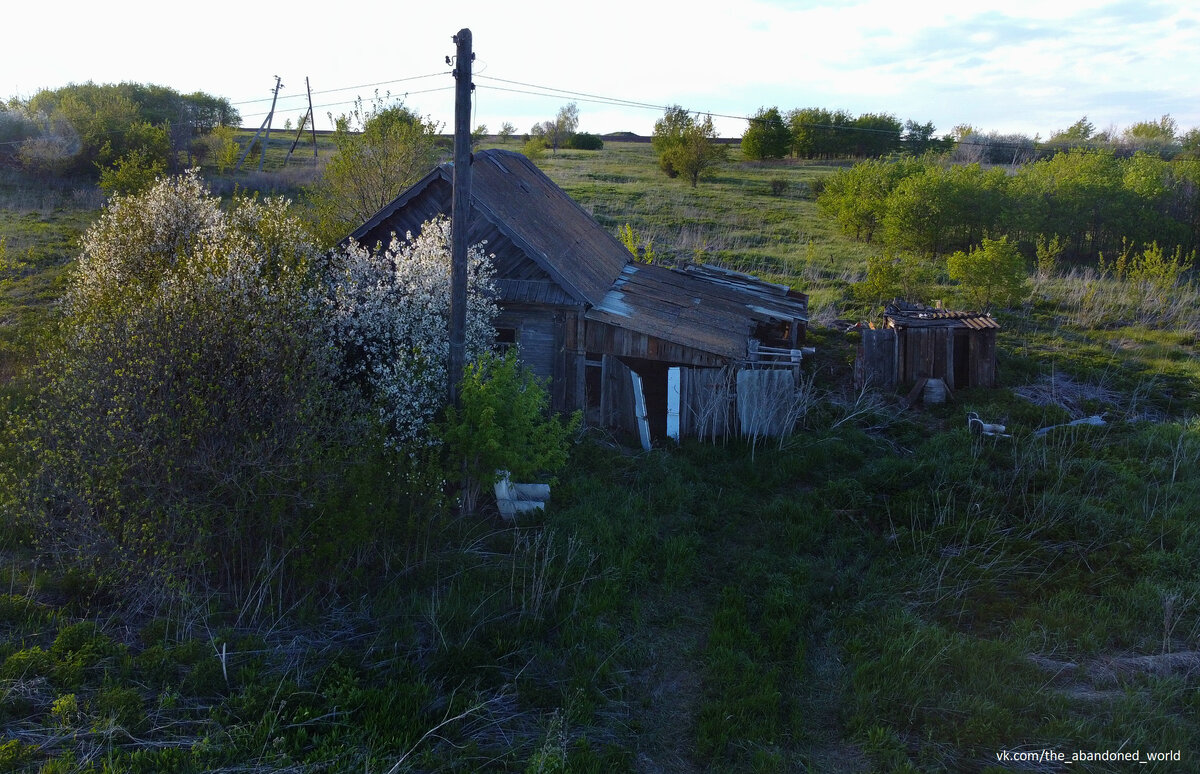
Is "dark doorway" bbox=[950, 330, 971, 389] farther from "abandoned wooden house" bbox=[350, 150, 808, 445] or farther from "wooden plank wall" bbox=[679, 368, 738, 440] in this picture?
"wooden plank wall" bbox=[679, 368, 738, 440]

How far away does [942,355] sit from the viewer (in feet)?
46.7

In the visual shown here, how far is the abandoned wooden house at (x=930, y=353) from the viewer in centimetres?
1415

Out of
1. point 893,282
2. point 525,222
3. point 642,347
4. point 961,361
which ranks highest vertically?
point 525,222

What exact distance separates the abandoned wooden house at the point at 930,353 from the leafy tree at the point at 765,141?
39.8m

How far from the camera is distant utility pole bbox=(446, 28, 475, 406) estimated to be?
8570 millimetres

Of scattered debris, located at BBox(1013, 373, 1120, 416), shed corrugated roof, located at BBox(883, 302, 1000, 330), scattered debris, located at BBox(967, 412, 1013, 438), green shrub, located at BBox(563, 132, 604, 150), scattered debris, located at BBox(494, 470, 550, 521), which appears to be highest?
green shrub, located at BBox(563, 132, 604, 150)

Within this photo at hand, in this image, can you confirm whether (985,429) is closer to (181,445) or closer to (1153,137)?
(181,445)

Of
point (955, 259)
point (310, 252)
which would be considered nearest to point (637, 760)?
point (310, 252)

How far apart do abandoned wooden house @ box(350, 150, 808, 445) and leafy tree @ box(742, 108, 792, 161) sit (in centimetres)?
4106

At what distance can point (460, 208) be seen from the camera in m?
9.12

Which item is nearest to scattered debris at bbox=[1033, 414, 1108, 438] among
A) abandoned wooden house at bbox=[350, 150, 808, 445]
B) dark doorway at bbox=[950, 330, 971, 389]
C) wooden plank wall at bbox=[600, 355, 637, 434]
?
dark doorway at bbox=[950, 330, 971, 389]

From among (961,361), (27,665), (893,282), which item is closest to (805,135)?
(893,282)

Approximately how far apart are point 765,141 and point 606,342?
4352 centimetres

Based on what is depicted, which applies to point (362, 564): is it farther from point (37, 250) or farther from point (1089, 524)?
point (37, 250)
